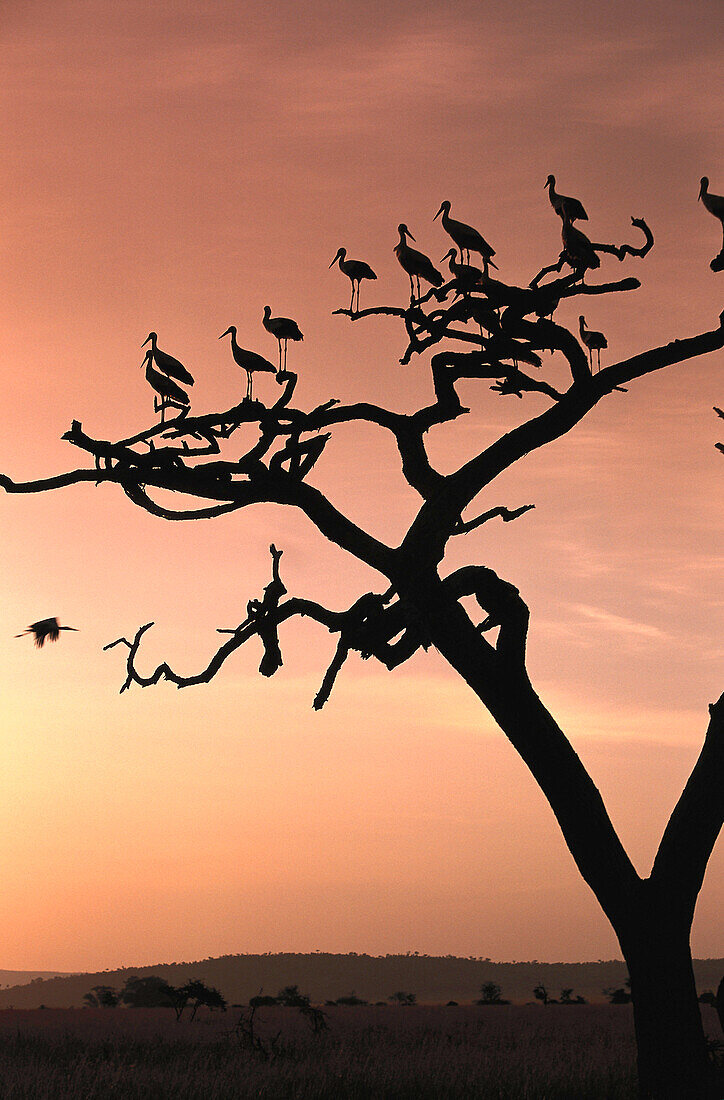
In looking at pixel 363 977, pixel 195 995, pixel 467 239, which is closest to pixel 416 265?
pixel 467 239

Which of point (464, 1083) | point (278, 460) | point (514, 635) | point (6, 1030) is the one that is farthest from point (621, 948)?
point (6, 1030)

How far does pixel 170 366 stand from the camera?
48.3ft

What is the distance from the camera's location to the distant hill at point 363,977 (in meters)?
99.8

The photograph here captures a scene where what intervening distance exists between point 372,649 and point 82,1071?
367 inches

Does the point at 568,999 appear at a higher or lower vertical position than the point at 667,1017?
lower

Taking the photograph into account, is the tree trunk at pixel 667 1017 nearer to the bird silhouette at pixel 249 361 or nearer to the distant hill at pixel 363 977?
the bird silhouette at pixel 249 361

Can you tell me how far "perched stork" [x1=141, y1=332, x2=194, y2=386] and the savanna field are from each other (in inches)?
353

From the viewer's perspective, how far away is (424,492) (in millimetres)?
13891

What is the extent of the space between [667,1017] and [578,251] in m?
8.36

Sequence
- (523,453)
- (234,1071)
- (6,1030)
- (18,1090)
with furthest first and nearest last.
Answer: (6,1030)
(234,1071)
(18,1090)
(523,453)

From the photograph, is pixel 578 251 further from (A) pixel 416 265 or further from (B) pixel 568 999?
(B) pixel 568 999

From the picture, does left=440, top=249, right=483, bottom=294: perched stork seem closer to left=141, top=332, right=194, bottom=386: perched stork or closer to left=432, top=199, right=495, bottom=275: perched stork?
left=432, top=199, right=495, bottom=275: perched stork

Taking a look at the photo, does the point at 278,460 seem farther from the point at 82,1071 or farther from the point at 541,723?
the point at 82,1071

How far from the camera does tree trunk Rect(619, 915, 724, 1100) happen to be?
11.7 m
